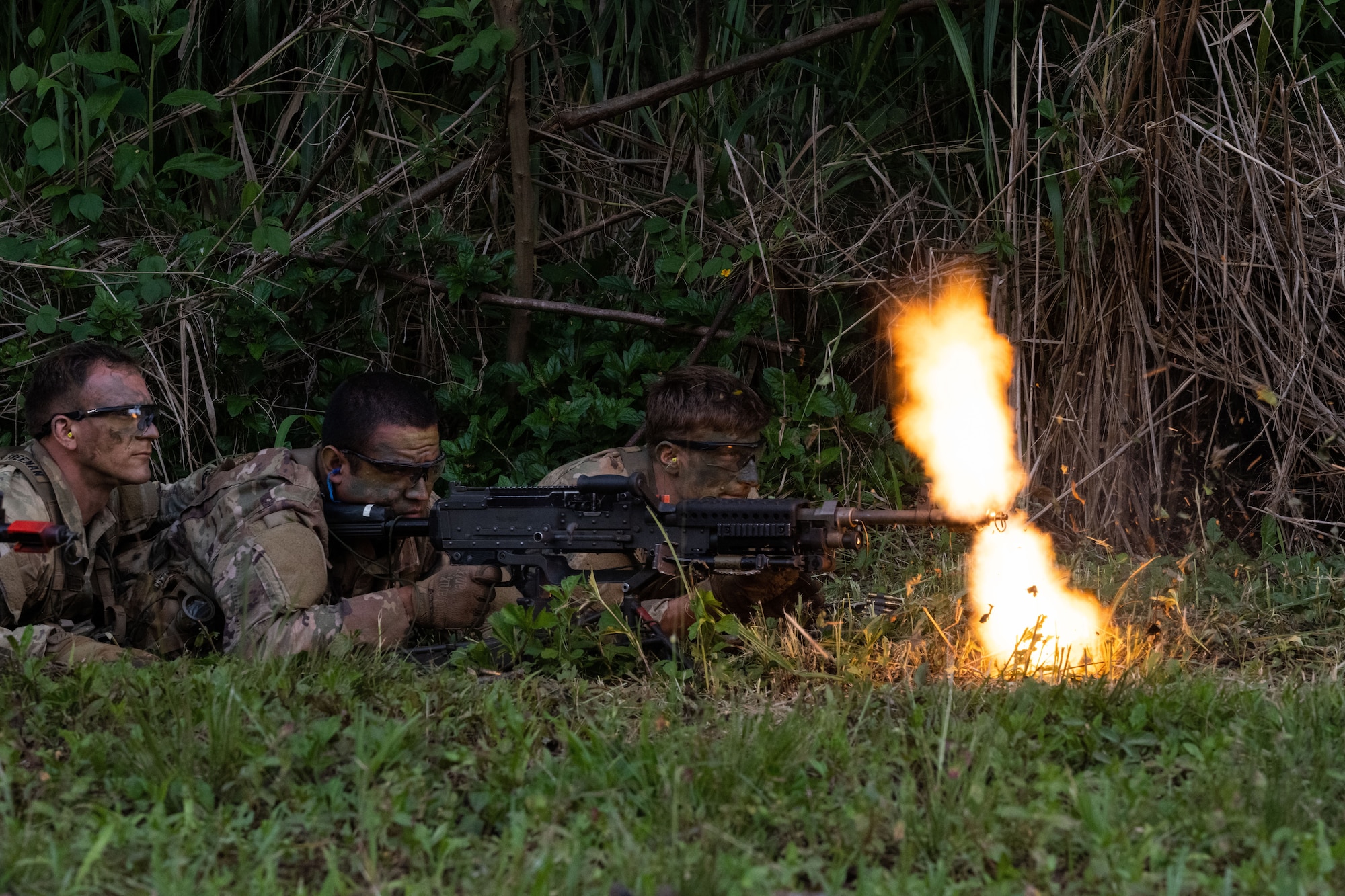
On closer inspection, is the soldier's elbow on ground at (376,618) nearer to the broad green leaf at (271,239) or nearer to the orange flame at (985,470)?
the orange flame at (985,470)

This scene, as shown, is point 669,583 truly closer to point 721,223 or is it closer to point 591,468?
point 591,468

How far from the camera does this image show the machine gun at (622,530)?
4098 mm

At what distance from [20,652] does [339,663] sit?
86 centimetres

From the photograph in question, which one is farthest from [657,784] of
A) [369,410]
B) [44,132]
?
[44,132]

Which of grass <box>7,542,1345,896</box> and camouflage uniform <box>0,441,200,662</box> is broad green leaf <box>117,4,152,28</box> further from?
grass <box>7,542,1345,896</box>

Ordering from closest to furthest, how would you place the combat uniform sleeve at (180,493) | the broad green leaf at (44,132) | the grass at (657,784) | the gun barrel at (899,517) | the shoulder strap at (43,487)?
1. the grass at (657,784)
2. the gun barrel at (899,517)
3. the shoulder strap at (43,487)
4. the combat uniform sleeve at (180,493)
5. the broad green leaf at (44,132)

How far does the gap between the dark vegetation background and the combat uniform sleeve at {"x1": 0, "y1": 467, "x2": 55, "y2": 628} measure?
1.59m

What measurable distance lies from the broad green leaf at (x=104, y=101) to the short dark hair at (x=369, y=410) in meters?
2.21

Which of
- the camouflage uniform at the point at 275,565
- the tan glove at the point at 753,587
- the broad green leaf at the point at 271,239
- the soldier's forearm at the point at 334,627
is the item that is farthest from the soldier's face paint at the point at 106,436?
the tan glove at the point at 753,587

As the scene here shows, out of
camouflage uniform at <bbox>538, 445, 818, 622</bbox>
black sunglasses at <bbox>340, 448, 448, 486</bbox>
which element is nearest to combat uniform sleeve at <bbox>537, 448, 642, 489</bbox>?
camouflage uniform at <bbox>538, 445, 818, 622</bbox>

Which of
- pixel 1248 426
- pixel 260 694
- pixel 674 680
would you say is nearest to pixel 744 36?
pixel 1248 426

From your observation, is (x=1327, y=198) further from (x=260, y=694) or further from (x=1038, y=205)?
(x=260, y=694)

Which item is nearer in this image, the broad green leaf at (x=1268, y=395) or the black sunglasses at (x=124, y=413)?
the black sunglasses at (x=124, y=413)

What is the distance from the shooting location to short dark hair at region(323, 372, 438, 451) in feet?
15.5
